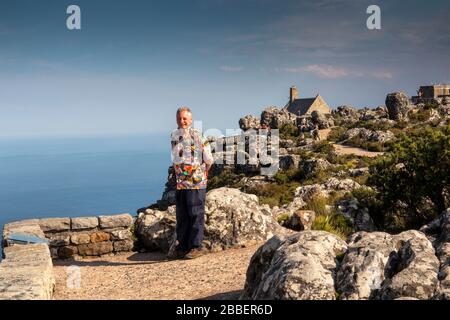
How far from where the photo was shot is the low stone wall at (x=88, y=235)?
10648mm

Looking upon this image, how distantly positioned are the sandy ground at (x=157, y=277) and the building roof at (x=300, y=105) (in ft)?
237

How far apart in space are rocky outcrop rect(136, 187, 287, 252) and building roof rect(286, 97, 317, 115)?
70.7m

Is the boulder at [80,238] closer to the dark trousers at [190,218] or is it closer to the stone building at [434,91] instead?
the dark trousers at [190,218]

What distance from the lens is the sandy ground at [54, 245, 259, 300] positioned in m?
7.31

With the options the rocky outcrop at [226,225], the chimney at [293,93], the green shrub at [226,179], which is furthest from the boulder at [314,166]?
the chimney at [293,93]

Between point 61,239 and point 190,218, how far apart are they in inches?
137

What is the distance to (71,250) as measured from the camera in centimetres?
1068

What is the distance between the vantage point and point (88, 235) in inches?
426

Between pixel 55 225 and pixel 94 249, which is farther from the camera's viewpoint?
pixel 94 249

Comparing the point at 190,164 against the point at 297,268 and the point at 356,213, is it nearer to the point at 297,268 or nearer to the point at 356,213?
the point at 297,268

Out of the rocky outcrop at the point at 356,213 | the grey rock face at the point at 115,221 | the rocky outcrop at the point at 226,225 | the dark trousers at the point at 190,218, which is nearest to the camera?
the dark trousers at the point at 190,218

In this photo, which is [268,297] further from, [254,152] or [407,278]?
[254,152]

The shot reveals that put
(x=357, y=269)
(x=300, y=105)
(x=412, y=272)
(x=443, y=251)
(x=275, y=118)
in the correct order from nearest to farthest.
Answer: (x=412, y=272), (x=357, y=269), (x=443, y=251), (x=275, y=118), (x=300, y=105)

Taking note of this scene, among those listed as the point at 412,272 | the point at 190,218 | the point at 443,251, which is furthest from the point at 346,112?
the point at 412,272
